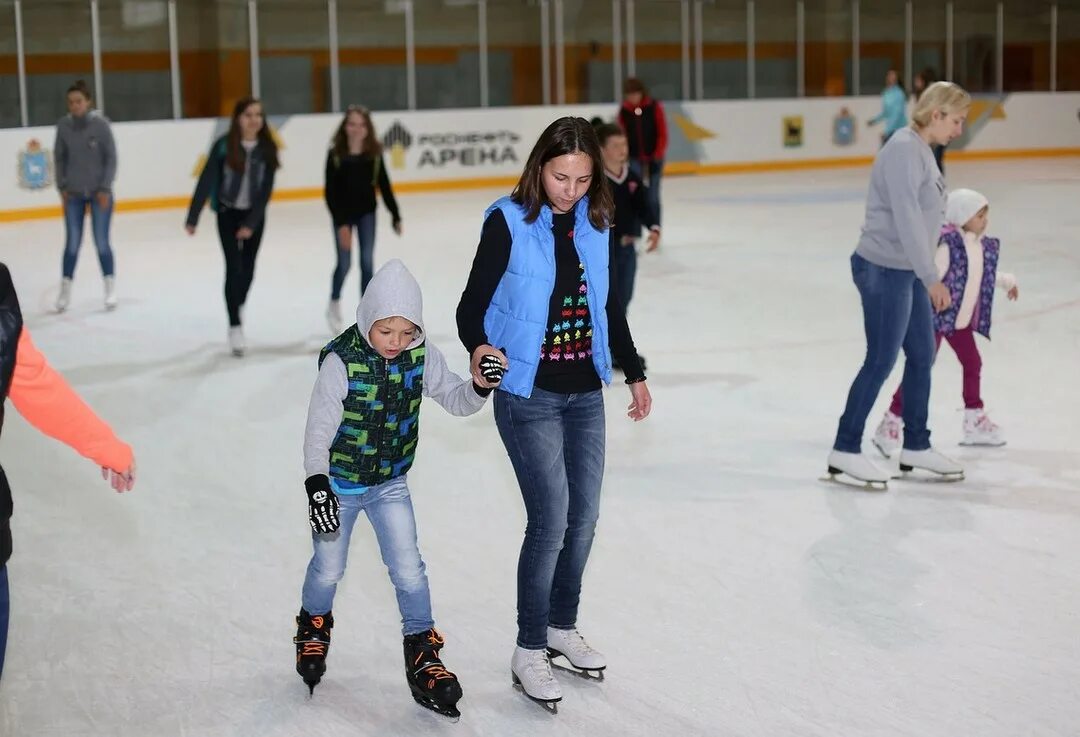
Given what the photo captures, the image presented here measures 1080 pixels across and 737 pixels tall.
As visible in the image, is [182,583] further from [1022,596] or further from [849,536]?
[1022,596]

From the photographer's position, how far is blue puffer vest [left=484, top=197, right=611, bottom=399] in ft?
10.9

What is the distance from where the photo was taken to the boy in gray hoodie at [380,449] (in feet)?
10.6

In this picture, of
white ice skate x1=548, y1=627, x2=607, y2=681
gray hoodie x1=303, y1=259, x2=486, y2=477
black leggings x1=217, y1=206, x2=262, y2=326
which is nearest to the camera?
gray hoodie x1=303, y1=259, x2=486, y2=477

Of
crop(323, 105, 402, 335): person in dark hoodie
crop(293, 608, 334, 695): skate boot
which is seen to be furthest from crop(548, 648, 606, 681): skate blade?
crop(323, 105, 402, 335): person in dark hoodie

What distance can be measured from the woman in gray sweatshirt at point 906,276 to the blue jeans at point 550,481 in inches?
74.7

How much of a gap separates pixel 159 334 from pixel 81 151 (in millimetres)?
1664

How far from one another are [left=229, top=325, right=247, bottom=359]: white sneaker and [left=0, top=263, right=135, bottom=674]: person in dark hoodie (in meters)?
5.67

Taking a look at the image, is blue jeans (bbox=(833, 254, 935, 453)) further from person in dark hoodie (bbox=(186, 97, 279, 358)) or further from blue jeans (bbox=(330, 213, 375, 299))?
blue jeans (bbox=(330, 213, 375, 299))

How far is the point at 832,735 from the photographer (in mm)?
3254

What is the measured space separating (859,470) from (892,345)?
1.47 feet

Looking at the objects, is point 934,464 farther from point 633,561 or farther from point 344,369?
point 344,369

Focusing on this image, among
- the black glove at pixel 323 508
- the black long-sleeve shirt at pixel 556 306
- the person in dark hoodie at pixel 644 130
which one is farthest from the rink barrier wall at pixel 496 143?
the black glove at pixel 323 508

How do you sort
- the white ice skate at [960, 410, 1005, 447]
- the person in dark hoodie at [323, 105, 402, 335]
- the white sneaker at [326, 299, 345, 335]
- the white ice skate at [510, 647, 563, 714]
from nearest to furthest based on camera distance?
the white ice skate at [510, 647, 563, 714] → the white ice skate at [960, 410, 1005, 447] → the person in dark hoodie at [323, 105, 402, 335] → the white sneaker at [326, 299, 345, 335]

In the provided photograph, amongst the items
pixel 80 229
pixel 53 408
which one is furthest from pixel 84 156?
pixel 53 408
